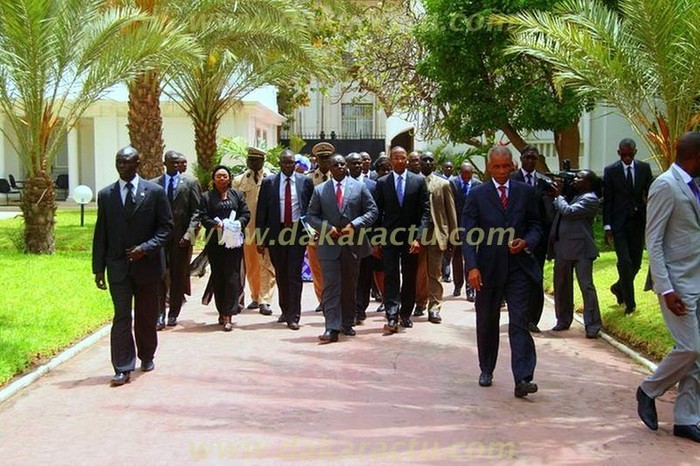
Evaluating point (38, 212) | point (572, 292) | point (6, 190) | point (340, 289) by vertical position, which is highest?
point (6, 190)

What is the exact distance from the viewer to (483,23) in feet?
60.9

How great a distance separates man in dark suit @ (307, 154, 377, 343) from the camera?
9.82m

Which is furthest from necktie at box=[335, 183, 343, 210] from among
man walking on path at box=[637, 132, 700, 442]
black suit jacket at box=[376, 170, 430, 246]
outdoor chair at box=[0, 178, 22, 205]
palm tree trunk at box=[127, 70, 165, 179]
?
outdoor chair at box=[0, 178, 22, 205]

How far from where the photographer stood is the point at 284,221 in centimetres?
1090

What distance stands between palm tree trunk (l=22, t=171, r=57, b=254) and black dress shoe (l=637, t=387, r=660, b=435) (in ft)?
43.0

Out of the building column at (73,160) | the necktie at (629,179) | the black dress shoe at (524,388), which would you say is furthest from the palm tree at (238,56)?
the black dress shoe at (524,388)

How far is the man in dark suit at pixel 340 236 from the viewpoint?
982 centimetres

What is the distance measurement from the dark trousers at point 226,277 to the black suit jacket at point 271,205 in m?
0.44

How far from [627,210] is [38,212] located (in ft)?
36.5

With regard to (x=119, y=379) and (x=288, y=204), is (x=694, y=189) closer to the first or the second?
(x=119, y=379)

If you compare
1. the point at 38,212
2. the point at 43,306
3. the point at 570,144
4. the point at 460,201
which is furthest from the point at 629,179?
the point at 570,144

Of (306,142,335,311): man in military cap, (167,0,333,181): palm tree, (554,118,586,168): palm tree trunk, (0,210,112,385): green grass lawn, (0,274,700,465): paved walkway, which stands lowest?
(0,274,700,465): paved walkway

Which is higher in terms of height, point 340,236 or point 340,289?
point 340,236

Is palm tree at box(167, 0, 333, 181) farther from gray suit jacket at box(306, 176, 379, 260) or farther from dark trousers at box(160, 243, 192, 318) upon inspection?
gray suit jacket at box(306, 176, 379, 260)
